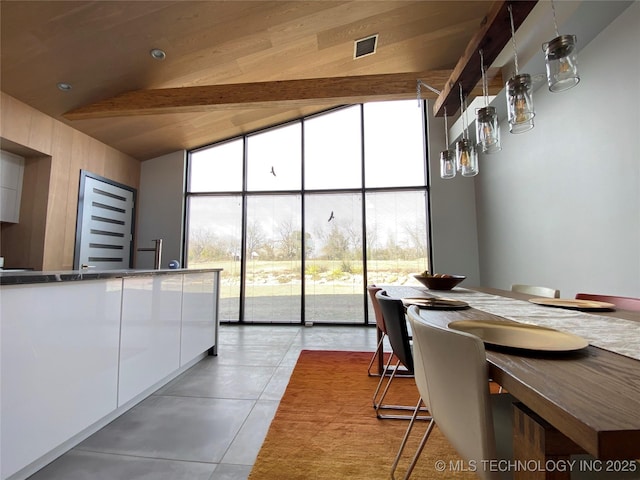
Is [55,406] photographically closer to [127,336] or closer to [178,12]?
[127,336]

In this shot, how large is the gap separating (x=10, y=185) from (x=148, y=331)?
300 cm

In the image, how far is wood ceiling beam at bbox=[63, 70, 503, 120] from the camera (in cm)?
325

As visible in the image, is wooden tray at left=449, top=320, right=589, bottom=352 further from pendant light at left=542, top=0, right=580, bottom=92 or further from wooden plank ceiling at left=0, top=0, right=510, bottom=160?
wooden plank ceiling at left=0, top=0, right=510, bottom=160

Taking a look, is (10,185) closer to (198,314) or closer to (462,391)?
(198,314)

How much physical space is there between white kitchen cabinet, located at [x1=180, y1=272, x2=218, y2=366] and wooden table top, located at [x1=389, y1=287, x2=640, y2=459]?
2590 mm

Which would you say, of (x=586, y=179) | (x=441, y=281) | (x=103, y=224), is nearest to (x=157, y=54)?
(x=103, y=224)

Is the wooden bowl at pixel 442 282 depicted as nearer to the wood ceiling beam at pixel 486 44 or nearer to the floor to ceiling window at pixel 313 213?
the wood ceiling beam at pixel 486 44

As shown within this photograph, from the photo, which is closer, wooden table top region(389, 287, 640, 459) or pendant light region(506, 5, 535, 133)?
wooden table top region(389, 287, 640, 459)

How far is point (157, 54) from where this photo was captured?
2994 millimetres

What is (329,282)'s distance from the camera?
4945 mm

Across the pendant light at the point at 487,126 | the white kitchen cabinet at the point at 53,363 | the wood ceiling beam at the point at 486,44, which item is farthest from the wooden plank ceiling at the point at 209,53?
the white kitchen cabinet at the point at 53,363

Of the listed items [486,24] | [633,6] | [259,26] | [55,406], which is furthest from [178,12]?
[633,6]

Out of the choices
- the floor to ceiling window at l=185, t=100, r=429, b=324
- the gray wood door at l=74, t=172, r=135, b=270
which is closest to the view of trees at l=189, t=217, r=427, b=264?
the floor to ceiling window at l=185, t=100, r=429, b=324

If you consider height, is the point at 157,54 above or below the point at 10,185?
above
